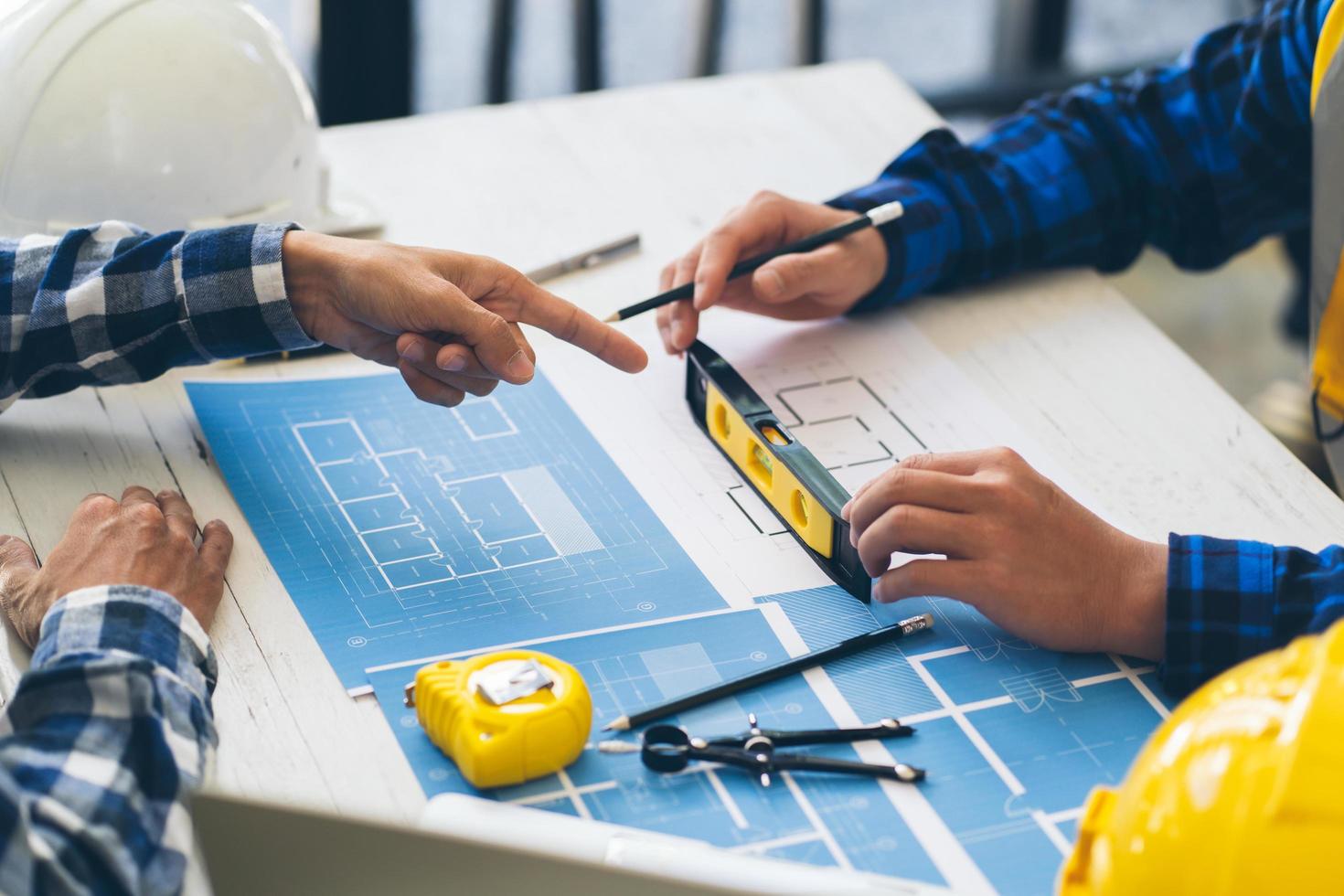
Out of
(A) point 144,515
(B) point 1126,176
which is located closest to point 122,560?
(A) point 144,515

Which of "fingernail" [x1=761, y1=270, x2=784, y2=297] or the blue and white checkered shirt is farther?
"fingernail" [x1=761, y1=270, x2=784, y2=297]

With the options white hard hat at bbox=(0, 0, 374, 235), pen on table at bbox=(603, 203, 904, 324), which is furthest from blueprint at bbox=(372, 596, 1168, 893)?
white hard hat at bbox=(0, 0, 374, 235)

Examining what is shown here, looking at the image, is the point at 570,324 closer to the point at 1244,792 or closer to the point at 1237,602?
the point at 1237,602

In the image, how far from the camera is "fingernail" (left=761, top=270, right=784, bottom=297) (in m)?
1.27

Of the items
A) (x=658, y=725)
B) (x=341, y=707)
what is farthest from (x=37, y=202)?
(x=658, y=725)

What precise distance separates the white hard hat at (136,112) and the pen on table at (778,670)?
26.4 inches

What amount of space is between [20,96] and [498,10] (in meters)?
1.76

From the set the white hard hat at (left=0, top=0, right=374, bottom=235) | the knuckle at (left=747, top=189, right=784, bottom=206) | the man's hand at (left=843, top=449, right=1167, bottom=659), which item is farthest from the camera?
the knuckle at (left=747, top=189, right=784, bottom=206)

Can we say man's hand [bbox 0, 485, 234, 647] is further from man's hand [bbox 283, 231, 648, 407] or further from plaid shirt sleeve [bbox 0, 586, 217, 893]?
man's hand [bbox 283, 231, 648, 407]

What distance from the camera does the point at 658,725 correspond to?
0.86 metres

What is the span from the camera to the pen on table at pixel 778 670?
→ 0.87 meters

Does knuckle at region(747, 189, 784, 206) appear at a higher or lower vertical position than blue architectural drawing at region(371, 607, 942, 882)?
higher

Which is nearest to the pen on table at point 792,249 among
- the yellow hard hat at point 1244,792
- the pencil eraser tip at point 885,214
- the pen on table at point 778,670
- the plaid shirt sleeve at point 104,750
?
the pencil eraser tip at point 885,214

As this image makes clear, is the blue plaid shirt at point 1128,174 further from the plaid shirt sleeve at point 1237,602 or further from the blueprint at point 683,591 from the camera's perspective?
the plaid shirt sleeve at point 1237,602
